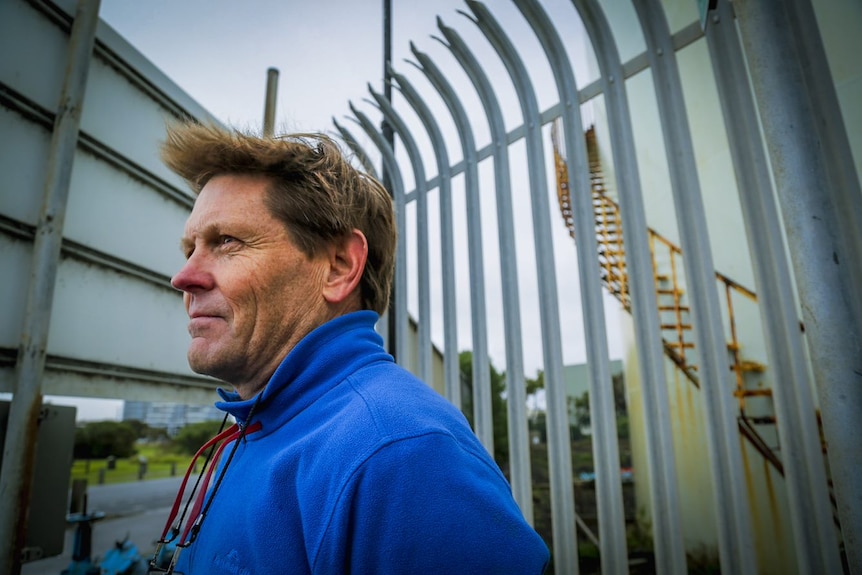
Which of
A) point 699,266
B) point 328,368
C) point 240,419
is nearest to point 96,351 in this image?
point 240,419

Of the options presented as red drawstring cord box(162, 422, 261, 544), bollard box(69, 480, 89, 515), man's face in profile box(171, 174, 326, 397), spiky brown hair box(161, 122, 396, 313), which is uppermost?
spiky brown hair box(161, 122, 396, 313)

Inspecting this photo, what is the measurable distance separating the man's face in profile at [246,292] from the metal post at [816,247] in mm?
1306

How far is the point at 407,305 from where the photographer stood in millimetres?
3014

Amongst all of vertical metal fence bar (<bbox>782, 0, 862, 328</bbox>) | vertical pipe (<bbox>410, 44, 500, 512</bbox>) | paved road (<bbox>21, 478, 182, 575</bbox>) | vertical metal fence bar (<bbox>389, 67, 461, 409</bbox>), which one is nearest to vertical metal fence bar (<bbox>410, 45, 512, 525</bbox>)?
vertical pipe (<bbox>410, 44, 500, 512</bbox>)

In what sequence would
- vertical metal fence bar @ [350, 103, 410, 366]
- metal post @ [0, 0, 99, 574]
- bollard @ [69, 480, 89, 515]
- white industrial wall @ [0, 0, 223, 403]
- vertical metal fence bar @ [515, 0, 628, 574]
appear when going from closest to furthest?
vertical metal fence bar @ [515, 0, 628, 574] → metal post @ [0, 0, 99, 574] → white industrial wall @ [0, 0, 223, 403] → vertical metal fence bar @ [350, 103, 410, 366] → bollard @ [69, 480, 89, 515]

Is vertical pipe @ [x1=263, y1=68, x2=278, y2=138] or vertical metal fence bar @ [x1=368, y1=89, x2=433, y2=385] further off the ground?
vertical pipe @ [x1=263, y1=68, x2=278, y2=138]

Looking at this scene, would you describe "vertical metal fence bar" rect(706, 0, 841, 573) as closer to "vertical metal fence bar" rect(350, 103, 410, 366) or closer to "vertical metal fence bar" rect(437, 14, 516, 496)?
"vertical metal fence bar" rect(437, 14, 516, 496)

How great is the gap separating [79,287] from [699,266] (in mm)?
3190

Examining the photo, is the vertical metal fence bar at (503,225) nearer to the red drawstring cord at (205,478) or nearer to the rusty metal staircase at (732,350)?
the red drawstring cord at (205,478)

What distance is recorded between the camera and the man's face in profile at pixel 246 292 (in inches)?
54.3

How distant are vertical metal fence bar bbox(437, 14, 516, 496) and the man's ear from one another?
1.05 m

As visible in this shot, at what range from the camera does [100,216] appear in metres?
2.95

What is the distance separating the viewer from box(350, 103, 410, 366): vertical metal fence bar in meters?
3.04

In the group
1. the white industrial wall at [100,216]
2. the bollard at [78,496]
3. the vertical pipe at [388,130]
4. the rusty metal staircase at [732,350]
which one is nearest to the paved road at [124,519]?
the bollard at [78,496]
